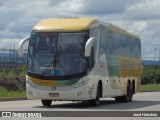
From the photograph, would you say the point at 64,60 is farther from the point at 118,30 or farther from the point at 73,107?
the point at 118,30

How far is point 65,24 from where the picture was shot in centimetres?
2339

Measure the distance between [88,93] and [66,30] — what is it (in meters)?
2.75

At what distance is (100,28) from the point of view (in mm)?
24703

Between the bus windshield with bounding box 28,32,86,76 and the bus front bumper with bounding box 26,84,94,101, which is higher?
the bus windshield with bounding box 28,32,86,76

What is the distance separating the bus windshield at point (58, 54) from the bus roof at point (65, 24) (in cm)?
A: 25

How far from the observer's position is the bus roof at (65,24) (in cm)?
2305

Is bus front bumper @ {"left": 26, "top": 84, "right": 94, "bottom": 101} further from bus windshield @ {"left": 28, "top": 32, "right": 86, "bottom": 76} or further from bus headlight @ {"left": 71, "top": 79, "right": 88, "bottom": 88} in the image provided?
bus windshield @ {"left": 28, "top": 32, "right": 86, "bottom": 76}

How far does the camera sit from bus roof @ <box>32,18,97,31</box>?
75.6 feet

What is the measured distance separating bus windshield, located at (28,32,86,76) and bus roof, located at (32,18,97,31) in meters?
0.25

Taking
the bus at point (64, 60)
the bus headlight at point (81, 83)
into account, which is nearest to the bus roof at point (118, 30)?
the bus at point (64, 60)

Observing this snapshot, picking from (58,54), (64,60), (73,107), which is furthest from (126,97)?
(58,54)

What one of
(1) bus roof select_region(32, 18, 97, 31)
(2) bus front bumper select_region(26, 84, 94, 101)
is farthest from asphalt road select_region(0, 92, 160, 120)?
(1) bus roof select_region(32, 18, 97, 31)

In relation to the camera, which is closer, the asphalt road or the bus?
the asphalt road

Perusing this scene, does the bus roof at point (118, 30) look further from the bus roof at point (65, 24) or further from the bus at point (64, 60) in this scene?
the bus roof at point (65, 24)
